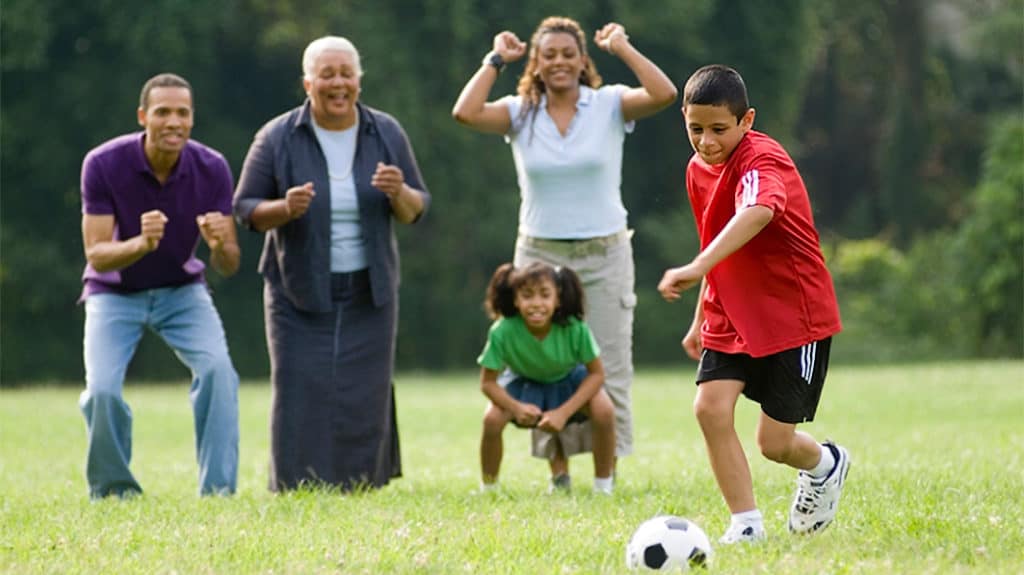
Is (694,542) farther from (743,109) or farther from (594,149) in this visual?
(594,149)

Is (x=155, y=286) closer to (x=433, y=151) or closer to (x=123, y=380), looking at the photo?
(x=123, y=380)

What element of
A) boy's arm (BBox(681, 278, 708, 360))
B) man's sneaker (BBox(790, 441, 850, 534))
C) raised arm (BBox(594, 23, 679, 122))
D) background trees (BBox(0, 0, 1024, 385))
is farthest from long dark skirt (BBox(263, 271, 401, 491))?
background trees (BBox(0, 0, 1024, 385))

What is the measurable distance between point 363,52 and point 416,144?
207 centimetres

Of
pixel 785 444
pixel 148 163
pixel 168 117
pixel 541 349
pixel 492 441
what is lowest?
pixel 492 441

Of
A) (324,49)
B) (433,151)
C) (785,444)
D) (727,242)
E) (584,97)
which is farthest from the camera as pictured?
(433,151)

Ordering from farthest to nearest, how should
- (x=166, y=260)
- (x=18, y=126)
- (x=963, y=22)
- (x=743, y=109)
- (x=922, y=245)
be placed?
(x=963, y=22)
(x=922, y=245)
(x=18, y=126)
(x=166, y=260)
(x=743, y=109)

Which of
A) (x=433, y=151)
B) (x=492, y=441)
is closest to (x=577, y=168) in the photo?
(x=492, y=441)

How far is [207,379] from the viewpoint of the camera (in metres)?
8.28

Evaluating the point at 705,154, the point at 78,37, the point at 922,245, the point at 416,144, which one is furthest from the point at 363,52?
the point at 705,154

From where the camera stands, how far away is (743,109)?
19.4ft

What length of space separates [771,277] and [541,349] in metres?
2.52

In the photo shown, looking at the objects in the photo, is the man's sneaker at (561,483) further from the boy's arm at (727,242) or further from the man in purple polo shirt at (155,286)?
the boy's arm at (727,242)

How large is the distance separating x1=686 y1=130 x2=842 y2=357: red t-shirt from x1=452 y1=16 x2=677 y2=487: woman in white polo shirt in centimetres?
231

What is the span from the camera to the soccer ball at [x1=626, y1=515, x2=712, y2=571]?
527cm
